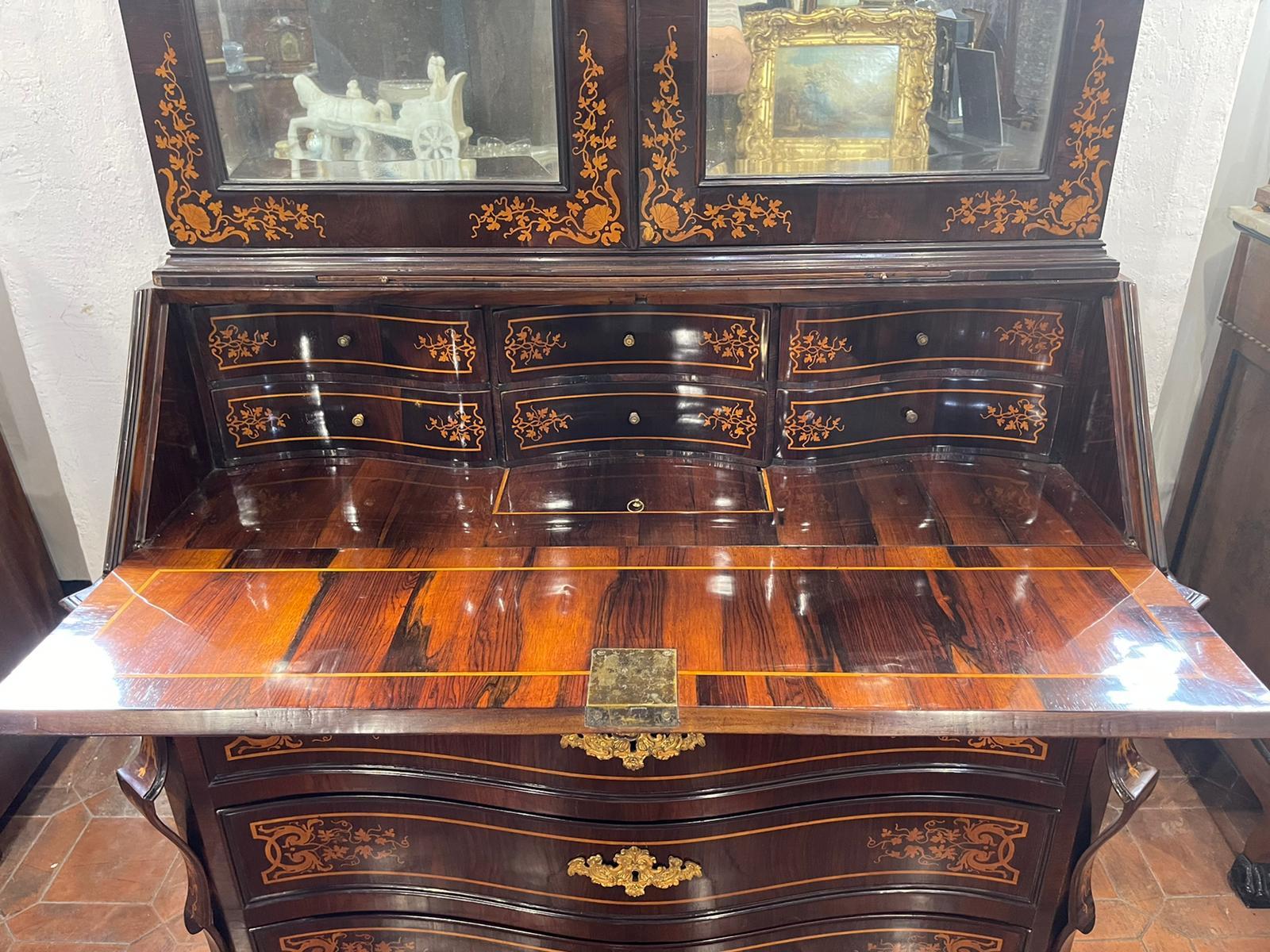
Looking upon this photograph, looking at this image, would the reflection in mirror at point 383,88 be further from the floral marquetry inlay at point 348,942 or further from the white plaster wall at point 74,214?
the floral marquetry inlay at point 348,942

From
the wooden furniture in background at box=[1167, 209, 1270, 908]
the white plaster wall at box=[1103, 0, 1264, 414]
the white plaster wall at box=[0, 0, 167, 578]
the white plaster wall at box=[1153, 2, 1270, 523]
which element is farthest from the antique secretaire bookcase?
the white plaster wall at box=[1153, 2, 1270, 523]

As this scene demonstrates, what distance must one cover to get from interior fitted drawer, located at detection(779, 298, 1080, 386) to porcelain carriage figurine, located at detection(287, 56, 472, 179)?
0.61 metres

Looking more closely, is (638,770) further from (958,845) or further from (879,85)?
(879,85)

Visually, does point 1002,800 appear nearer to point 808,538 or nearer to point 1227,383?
point 808,538

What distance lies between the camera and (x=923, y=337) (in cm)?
165

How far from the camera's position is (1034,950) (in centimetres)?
163

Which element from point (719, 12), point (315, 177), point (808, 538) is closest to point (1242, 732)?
point (808, 538)

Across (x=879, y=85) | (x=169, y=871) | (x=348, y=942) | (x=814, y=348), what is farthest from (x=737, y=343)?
(x=169, y=871)

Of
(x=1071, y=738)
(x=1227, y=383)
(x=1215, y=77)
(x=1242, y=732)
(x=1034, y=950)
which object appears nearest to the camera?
(x=1242, y=732)

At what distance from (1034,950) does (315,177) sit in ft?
5.82

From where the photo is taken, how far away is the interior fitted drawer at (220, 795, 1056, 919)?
1500 millimetres

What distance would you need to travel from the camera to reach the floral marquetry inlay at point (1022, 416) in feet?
5.55

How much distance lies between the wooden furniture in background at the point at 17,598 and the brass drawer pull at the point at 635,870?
1601 mm

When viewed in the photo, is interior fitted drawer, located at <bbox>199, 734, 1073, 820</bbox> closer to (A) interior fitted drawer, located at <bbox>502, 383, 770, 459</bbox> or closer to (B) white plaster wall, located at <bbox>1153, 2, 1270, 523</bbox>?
(A) interior fitted drawer, located at <bbox>502, 383, 770, 459</bbox>
